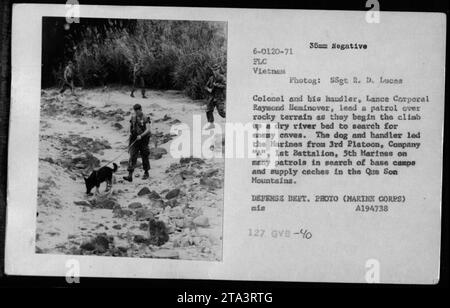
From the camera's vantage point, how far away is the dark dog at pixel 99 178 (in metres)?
1.18

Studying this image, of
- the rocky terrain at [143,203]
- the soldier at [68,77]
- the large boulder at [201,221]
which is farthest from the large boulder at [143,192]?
the soldier at [68,77]

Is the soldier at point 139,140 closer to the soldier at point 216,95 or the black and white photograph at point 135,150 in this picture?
the black and white photograph at point 135,150

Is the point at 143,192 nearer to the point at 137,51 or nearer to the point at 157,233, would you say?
the point at 157,233

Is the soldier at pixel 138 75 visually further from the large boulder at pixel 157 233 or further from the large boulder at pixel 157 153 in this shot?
the large boulder at pixel 157 233

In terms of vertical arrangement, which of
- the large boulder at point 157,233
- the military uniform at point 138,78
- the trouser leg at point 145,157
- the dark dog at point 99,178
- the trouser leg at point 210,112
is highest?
the military uniform at point 138,78

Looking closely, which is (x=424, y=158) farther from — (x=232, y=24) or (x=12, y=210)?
(x=12, y=210)

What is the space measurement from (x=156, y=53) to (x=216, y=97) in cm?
16

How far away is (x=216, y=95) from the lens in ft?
3.86

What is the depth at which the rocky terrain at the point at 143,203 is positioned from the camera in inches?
46.4

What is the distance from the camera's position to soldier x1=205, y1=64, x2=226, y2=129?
118cm

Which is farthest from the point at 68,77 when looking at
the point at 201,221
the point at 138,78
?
the point at 201,221

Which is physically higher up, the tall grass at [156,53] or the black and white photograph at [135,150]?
the tall grass at [156,53]

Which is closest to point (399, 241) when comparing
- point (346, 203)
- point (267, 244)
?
point (346, 203)
